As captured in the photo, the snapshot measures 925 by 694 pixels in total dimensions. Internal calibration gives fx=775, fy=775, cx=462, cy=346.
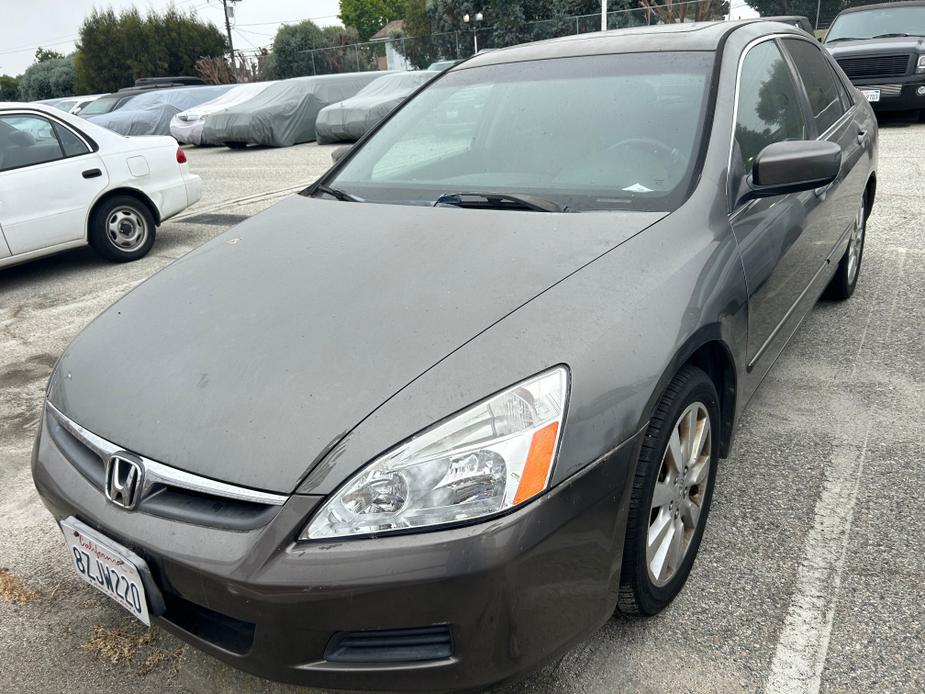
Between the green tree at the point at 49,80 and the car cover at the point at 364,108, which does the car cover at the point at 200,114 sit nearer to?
the car cover at the point at 364,108

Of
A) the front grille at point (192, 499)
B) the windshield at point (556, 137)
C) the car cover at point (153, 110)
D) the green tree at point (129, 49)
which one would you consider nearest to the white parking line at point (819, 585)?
the windshield at point (556, 137)

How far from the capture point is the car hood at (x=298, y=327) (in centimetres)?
A: 170

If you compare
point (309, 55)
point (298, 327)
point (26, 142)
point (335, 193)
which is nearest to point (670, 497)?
point (298, 327)

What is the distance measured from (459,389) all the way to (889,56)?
11.7 meters

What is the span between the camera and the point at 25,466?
328 cm

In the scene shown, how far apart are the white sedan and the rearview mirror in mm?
5534

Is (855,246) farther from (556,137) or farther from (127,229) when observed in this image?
(127,229)

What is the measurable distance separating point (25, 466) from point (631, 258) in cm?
270

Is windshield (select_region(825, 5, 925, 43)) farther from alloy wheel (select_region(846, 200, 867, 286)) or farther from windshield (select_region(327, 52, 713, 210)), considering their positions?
windshield (select_region(327, 52, 713, 210))

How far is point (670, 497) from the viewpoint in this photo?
207 cm

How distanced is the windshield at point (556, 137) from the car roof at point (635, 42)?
0.06 meters

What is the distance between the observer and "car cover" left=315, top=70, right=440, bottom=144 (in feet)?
48.5

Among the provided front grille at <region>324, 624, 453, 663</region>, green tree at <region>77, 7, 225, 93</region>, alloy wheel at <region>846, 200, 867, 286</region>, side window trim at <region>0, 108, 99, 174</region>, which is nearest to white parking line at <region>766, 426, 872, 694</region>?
front grille at <region>324, 624, 453, 663</region>

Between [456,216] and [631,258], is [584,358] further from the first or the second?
[456,216]
